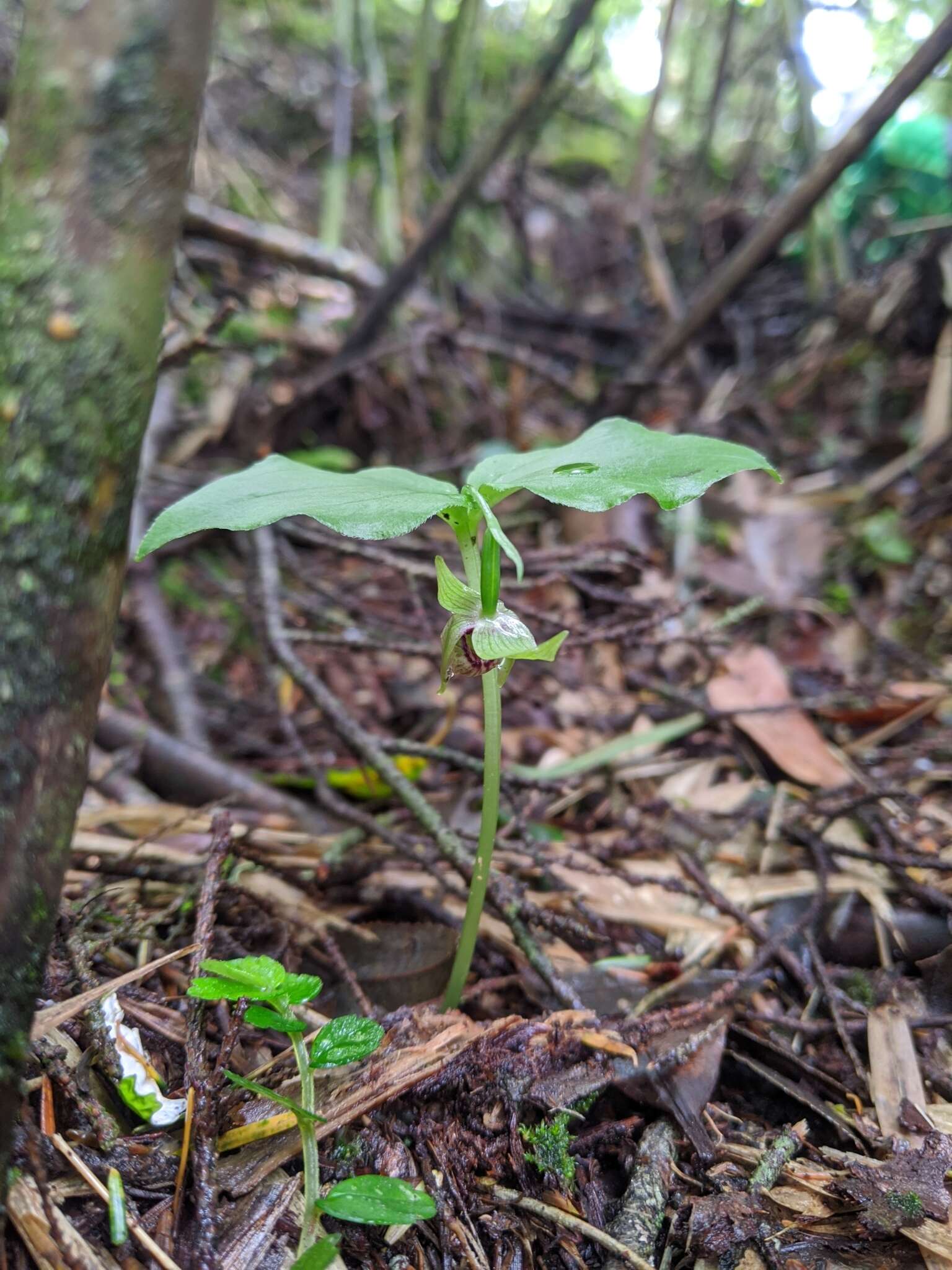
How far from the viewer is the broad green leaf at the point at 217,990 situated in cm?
76

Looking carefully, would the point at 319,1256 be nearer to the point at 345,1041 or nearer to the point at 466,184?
the point at 345,1041

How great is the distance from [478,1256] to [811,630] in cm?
180

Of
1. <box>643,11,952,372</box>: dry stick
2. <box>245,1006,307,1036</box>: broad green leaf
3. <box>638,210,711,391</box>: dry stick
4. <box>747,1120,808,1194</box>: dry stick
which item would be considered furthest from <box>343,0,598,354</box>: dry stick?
<box>747,1120,808,1194</box>: dry stick

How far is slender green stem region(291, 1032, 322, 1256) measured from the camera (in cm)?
69

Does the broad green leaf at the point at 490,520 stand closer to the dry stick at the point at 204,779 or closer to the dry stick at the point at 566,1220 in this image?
the dry stick at the point at 566,1220

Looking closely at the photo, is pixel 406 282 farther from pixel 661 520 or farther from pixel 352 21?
pixel 352 21

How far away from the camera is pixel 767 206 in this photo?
148 inches

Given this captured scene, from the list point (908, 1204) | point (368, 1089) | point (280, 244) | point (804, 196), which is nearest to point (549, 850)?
point (368, 1089)

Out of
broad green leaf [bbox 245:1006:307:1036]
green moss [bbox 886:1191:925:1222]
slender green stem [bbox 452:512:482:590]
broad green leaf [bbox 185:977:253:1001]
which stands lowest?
green moss [bbox 886:1191:925:1222]

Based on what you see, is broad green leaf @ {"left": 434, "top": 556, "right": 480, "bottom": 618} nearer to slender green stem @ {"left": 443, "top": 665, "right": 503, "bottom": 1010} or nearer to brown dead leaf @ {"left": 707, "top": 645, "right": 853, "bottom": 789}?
slender green stem @ {"left": 443, "top": 665, "right": 503, "bottom": 1010}

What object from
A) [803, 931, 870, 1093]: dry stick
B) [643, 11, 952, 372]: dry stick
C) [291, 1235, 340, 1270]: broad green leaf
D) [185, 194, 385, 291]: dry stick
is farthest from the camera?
[185, 194, 385, 291]: dry stick

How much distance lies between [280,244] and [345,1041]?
2.82m

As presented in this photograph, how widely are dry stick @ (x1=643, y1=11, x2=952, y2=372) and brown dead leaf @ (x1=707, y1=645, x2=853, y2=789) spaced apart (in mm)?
1286

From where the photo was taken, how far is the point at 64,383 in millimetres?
681
